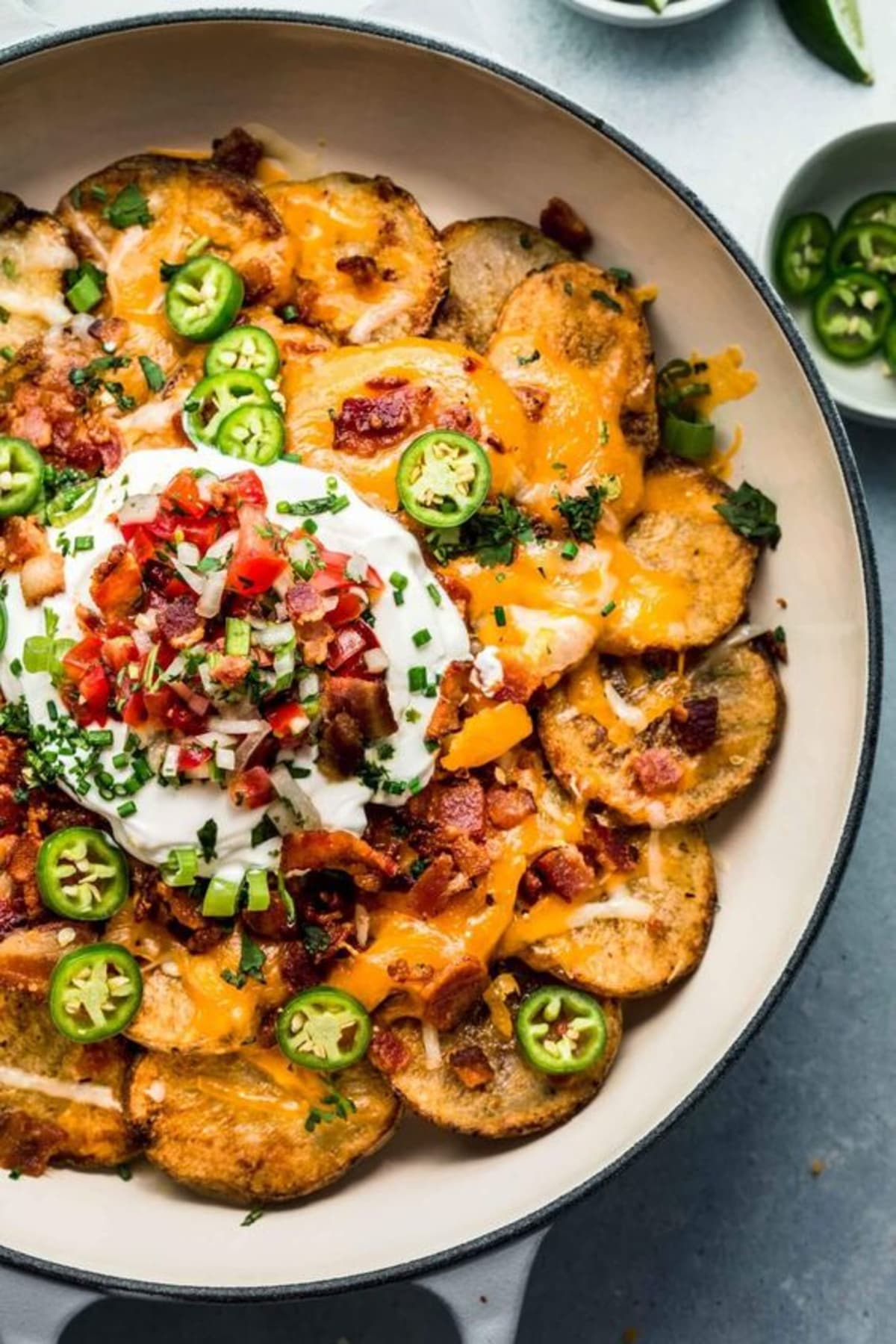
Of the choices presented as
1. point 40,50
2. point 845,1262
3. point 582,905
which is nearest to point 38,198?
point 40,50

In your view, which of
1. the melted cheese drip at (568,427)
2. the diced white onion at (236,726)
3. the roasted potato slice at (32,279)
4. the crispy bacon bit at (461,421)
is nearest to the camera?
the diced white onion at (236,726)

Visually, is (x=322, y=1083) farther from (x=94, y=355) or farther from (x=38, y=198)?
(x=38, y=198)

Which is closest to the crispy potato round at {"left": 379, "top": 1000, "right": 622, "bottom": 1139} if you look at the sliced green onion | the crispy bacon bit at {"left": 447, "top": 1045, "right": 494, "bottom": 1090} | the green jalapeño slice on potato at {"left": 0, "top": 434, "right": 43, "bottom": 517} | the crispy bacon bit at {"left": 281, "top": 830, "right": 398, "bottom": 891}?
the crispy bacon bit at {"left": 447, "top": 1045, "right": 494, "bottom": 1090}

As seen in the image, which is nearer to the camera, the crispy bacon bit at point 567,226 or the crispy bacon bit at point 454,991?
the crispy bacon bit at point 454,991

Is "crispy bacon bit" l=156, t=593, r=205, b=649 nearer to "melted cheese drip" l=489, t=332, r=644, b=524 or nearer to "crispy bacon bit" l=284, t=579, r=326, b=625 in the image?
"crispy bacon bit" l=284, t=579, r=326, b=625

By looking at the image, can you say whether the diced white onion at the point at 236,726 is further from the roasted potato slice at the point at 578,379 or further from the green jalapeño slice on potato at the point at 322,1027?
the roasted potato slice at the point at 578,379

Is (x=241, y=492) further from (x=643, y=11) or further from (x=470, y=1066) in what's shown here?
(x=643, y=11)

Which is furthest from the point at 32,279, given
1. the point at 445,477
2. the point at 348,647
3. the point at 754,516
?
the point at 754,516

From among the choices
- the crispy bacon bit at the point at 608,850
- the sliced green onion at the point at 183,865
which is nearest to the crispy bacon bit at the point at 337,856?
the sliced green onion at the point at 183,865
